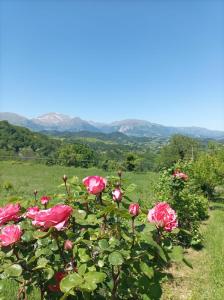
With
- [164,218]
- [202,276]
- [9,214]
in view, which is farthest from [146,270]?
[202,276]

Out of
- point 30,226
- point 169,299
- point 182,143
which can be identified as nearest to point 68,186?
point 30,226

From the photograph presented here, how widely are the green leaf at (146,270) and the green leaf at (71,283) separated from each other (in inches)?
14.8

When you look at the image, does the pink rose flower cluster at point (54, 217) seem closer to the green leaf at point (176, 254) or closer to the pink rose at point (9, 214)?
the pink rose at point (9, 214)

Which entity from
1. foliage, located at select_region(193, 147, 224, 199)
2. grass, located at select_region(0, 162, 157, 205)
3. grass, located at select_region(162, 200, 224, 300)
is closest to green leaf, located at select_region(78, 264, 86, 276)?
grass, located at select_region(162, 200, 224, 300)

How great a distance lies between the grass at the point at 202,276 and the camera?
235 inches

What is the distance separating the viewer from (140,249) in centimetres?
219

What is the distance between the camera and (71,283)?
1801 millimetres

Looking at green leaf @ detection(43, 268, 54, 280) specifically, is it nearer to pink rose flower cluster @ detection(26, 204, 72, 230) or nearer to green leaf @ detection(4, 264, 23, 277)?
green leaf @ detection(4, 264, 23, 277)

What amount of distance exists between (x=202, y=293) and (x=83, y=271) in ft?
15.9

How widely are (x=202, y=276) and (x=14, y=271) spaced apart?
5.75m

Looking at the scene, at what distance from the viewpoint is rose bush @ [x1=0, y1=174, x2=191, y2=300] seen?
199 cm

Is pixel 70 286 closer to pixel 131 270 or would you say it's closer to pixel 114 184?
pixel 131 270

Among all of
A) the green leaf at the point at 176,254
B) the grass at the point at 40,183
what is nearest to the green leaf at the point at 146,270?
the green leaf at the point at 176,254

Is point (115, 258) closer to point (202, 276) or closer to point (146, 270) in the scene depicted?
point (146, 270)
